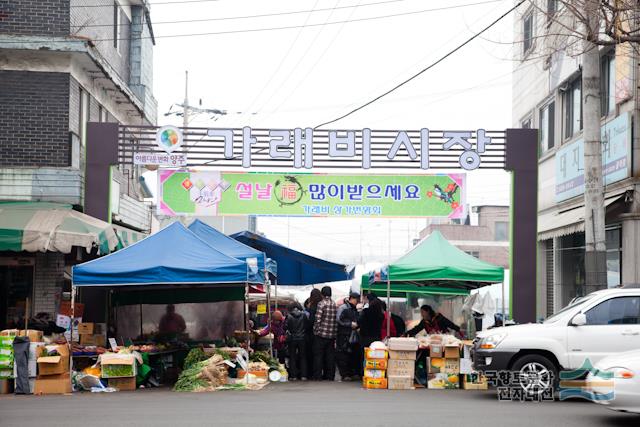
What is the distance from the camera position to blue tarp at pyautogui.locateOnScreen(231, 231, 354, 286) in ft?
74.6

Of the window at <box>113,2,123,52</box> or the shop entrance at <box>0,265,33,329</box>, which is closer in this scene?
the shop entrance at <box>0,265,33,329</box>

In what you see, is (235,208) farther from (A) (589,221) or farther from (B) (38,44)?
(A) (589,221)

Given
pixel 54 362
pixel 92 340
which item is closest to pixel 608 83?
pixel 92 340

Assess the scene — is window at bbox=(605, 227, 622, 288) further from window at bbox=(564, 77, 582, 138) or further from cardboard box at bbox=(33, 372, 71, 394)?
cardboard box at bbox=(33, 372, 71, 394)

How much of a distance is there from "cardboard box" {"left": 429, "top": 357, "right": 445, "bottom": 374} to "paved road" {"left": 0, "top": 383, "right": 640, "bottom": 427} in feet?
3.06

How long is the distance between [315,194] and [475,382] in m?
6.70

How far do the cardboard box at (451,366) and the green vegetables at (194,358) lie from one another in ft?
15.0

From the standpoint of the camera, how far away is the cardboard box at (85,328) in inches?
771

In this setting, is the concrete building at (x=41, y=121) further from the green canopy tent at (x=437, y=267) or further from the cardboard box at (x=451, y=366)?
the cardboard box at (x=451, y=366)

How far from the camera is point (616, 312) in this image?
46.3 feet

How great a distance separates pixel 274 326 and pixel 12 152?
24.8 feet

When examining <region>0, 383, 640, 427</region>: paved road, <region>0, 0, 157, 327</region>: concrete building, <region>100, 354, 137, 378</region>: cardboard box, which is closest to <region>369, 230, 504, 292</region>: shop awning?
<region>0, 383, 640, 427</region>: paved road

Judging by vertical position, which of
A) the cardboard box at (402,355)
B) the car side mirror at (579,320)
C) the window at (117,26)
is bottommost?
the cardboard box at (402,355)

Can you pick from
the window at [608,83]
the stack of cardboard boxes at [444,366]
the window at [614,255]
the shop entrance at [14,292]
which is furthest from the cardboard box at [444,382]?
the shop entrance at [14,292]
